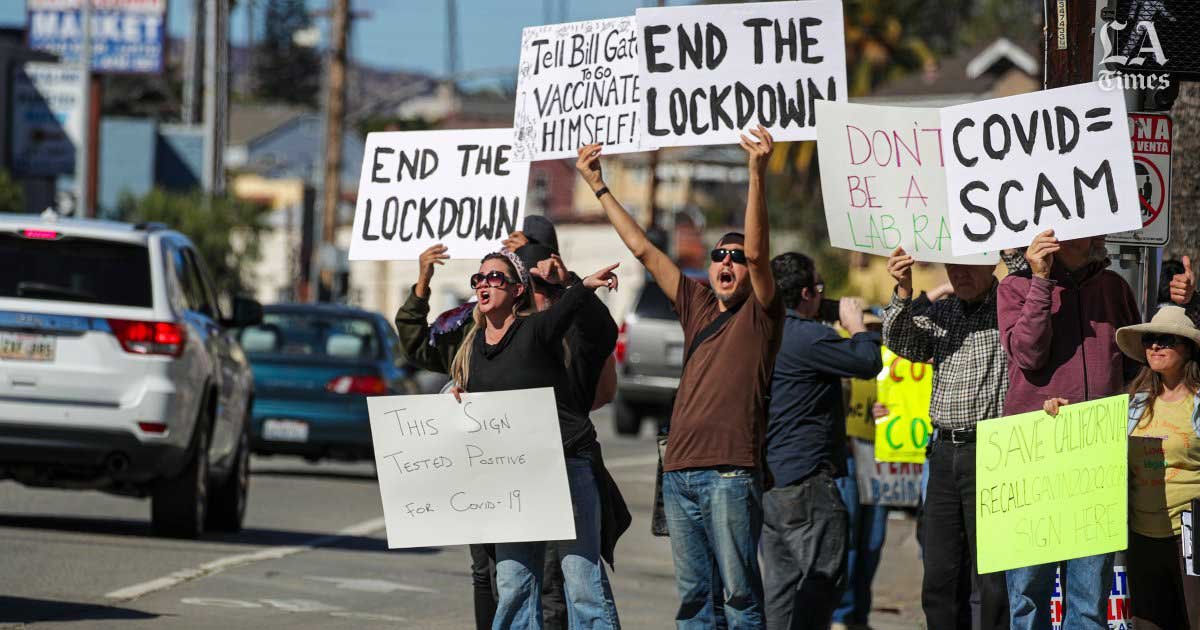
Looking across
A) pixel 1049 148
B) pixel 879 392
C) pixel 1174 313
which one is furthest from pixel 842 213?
pixel 879 392

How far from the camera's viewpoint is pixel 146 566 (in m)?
12.0

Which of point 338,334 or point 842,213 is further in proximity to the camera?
point 338,334

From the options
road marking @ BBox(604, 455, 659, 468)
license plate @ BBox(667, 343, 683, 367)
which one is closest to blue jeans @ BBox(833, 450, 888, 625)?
road marking @ BBox(604, 455, 659, 468)

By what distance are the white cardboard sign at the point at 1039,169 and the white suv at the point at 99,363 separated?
6334 millimetres

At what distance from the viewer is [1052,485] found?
771cm

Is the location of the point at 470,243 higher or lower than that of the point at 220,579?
higher

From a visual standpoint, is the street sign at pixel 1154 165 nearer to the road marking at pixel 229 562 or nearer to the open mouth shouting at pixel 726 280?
the open mouth shouting at pixel 726 280

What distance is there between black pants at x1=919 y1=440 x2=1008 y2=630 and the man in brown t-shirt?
2.82 ft

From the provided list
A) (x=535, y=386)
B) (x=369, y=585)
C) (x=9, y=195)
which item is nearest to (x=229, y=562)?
(x=369, y=585)

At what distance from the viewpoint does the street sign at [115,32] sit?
42438 mm

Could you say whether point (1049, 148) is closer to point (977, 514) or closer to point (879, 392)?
point (977, 514)

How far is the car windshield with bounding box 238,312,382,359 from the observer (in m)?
19.6

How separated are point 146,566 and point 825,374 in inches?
193

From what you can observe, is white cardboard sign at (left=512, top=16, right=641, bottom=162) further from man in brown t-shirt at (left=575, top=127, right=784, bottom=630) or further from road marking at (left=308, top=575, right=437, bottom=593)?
road marking at (left=308, top=575, right=437, bottom=593)
